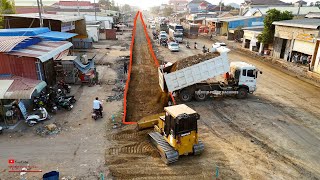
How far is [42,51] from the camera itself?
17734 mm

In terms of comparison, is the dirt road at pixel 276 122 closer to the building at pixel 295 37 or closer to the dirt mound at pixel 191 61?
the dirt mound at pixel 191 61

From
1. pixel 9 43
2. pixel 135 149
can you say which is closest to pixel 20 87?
pixel 9 43

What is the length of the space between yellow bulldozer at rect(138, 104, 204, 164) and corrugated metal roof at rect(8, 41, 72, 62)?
10144mm

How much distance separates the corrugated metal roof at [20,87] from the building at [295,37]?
27.1 metres

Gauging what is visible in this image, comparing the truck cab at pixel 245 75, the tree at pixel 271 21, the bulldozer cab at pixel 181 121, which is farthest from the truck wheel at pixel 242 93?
the tree at pixel 271 21

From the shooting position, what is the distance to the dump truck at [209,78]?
56.4 ft

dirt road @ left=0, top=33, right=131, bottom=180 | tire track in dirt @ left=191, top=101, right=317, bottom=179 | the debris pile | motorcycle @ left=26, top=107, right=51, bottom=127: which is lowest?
tire track in dirt @ left=191, top=101, right=317, bottom=179

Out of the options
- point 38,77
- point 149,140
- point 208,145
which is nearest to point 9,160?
point 149,140

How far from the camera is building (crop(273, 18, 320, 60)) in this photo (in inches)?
1059

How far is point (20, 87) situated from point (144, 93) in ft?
29.3

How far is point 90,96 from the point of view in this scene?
18750mm

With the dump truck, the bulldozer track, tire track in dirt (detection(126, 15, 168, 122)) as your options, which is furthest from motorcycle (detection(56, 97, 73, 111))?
the dump truck

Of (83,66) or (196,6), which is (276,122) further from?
(196,6)

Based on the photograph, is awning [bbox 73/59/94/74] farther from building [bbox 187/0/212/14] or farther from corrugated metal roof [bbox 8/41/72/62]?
building [bbox 187/0/212/14]
